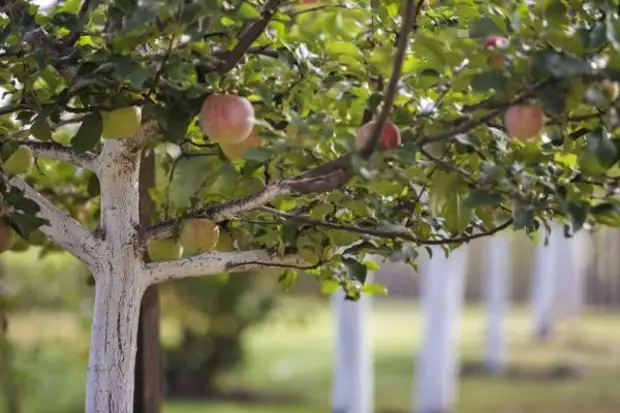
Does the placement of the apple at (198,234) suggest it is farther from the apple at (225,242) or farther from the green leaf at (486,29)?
the green leaf at (486,29)

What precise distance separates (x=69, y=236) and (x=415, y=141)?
55cm

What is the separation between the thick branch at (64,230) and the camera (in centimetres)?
133

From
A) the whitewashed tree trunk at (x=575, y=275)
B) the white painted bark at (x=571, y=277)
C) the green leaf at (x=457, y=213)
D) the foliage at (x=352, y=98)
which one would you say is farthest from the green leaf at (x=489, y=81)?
the whitewashed tree trunk at (x=575, y=275)

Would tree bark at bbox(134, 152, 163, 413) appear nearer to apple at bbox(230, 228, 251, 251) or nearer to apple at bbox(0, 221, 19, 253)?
apple at bbox(230, 228, 251, 251)

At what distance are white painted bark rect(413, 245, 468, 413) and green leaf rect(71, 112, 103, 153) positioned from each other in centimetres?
382

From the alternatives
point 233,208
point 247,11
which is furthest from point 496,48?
point 233,208

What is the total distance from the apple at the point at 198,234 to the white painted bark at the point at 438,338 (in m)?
3.63

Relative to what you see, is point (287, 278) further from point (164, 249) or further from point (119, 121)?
point (119, 121)

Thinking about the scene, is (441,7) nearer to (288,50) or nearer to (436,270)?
(288,50)

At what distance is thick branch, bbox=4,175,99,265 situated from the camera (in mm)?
1333

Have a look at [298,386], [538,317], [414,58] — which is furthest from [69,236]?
[538,317]

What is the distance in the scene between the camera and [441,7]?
1355 mm

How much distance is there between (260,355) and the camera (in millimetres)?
8328

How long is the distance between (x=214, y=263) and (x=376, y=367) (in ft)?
21.2
